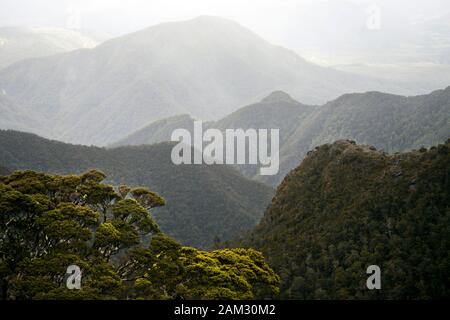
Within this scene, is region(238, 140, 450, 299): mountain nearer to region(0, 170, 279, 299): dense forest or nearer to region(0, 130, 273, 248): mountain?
region(0, 170, 279, 299): dense forest

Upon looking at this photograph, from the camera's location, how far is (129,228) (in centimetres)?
3416

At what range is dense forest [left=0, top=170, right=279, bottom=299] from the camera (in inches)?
1160

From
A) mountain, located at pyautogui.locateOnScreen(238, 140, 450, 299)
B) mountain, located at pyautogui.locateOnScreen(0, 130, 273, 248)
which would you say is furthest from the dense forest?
mountain, located at pyautogui.locateOnScreen(0, 130, 273, 248)

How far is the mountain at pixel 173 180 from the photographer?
134 m

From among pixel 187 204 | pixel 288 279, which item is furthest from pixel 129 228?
pixel 187 204

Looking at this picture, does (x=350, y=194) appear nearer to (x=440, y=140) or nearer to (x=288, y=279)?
(x=288, y=279)

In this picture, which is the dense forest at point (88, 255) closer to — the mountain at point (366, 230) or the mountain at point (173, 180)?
the mountain at point (366, 230)

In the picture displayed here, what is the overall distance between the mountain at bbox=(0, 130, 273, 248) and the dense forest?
91540mm

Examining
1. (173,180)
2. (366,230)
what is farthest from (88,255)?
(173,180)

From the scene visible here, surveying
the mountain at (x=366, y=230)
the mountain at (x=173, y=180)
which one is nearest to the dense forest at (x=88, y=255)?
the mountain at (x=366, y=230)

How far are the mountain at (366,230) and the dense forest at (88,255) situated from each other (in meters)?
12.7

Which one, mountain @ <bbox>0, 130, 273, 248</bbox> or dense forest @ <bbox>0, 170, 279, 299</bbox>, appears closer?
dense forest @ <bbox>0, 170, 279, 299</bbox>

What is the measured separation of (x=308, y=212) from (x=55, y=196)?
32857mm

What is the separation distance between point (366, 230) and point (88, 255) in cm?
2767
